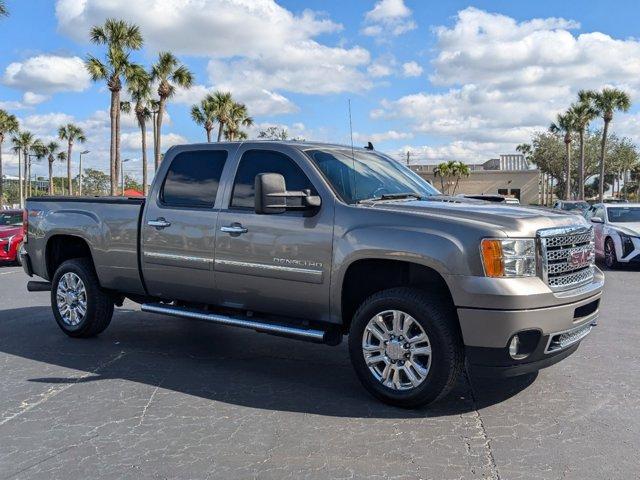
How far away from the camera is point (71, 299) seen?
6996 mm

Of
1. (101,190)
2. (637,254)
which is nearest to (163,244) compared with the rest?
(637,254)

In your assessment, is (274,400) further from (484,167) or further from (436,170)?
(484,167)

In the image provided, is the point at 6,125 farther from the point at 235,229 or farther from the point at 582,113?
the point at 235,229

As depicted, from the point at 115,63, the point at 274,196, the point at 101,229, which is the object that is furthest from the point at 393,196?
the point at 115,63

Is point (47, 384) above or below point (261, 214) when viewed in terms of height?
below

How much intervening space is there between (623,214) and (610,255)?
46.7 inches

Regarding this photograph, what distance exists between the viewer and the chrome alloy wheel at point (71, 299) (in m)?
6.91

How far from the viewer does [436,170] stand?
2402 inches

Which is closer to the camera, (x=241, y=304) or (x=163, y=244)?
(x=241, y=304)

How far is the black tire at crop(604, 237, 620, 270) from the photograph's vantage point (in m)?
13.4

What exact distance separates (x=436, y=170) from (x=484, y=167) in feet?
51.2

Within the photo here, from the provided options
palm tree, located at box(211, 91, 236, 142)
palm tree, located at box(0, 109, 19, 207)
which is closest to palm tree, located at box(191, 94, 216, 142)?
palm tree, located at box(211, 91, 236, 142)

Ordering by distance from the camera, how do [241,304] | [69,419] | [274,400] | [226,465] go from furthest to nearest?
1. [241,304]
2. [274,400]
3. [69,419]
4. [226,465]

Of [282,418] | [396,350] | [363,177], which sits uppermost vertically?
[363,177]
